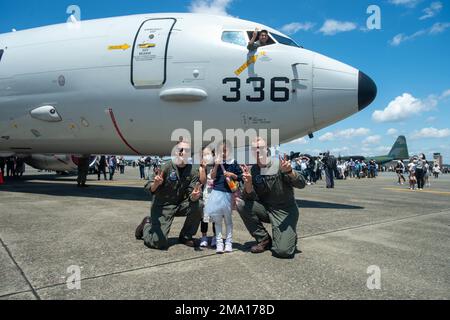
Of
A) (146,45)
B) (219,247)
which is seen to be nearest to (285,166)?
(219,247)

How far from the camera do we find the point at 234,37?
26.1 feet

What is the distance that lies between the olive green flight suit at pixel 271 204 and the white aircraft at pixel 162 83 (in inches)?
133

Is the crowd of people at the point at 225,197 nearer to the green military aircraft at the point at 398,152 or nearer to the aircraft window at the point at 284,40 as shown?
the aircraft window at the point at 284,40

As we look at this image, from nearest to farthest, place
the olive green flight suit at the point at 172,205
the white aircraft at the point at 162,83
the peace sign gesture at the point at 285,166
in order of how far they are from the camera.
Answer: the peace sign gesture at the point at 285,166
the olive green flight suit at the point at 172,205
the white aircraft at the point at 162,83

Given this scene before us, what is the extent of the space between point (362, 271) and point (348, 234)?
193 centimetres

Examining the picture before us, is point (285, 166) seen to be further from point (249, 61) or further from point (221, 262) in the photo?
point (249, 61)

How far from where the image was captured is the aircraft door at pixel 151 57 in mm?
8031

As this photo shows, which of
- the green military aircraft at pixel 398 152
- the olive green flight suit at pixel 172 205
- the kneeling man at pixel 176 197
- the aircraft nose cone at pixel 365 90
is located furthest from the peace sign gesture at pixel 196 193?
the green military aircraft at pixel 398 152
